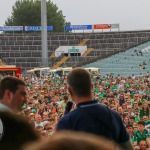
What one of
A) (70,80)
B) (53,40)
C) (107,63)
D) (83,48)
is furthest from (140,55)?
(70,80)

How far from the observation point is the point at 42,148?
1751 millimetres

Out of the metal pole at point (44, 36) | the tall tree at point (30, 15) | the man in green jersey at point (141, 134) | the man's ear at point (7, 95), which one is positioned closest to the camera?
the man's ear at point (7, 95)

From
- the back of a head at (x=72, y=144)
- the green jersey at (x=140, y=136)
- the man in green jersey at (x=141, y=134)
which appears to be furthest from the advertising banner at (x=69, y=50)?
the back of a head at (x=72, y=144)

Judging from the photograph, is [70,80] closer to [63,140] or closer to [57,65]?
[63,140]

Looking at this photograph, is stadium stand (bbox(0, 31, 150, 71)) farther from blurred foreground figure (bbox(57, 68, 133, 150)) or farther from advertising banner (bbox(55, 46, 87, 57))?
blurred foreground figure (bbox(57, 68, 133, 150))

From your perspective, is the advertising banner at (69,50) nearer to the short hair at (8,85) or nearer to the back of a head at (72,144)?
the short hair at (8,85)

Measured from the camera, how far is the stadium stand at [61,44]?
5941 cm

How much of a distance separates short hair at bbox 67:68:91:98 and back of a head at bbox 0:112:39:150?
4.99ft

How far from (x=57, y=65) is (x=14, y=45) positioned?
290 inches

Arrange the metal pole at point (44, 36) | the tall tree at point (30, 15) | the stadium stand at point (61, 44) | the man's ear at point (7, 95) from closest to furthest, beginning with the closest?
the man's ear at point (7, 95) → the metal pole at point (44, 36) → the stadium stand at point (61, 44) → the tall tree at point (30, 15)

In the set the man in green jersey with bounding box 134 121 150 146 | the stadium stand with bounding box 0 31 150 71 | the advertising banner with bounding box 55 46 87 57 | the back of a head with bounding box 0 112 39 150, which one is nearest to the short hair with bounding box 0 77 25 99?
the back of a head with bounding box 0 112 39 150

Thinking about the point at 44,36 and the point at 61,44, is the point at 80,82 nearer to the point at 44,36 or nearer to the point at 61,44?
the point at 44,36

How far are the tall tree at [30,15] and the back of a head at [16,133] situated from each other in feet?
272

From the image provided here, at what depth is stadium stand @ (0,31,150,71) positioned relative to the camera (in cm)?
5941
